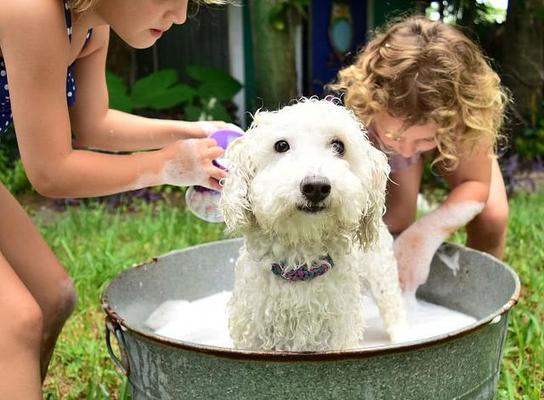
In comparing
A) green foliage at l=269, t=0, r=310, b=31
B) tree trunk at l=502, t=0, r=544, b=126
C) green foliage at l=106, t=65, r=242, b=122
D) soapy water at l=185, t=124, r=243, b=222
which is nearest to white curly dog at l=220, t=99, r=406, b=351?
soapy water at l=185, t=124, r=243, b=222

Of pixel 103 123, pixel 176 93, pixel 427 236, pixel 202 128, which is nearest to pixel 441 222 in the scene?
pixel 427 236

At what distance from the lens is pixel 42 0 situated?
1545mm

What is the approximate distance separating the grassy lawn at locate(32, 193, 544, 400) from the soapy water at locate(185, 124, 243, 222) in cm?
60

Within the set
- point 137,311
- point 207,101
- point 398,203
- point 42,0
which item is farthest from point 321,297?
point 207,101

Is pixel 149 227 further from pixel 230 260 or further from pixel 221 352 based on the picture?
pixel 221 352

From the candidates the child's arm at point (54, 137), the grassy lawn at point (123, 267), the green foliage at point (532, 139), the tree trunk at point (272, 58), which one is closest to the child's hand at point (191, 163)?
the child's arm at point (54, 137)

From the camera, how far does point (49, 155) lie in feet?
5.26

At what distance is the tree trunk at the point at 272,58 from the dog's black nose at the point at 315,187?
409 centimetres

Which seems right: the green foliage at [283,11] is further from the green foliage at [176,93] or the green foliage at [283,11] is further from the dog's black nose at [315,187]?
the dog's black nose at [315,187]

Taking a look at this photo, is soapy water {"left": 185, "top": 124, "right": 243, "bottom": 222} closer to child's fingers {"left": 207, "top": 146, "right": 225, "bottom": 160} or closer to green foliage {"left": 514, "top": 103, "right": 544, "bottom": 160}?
child's fingers {"left": 207, "top": 146, "right": 225, "bottom": 160}

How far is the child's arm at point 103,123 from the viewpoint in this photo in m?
2.11

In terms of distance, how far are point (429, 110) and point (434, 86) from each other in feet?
0.28

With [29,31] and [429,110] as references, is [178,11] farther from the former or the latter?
[429,110]

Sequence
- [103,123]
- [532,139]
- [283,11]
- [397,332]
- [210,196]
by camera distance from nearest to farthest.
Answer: [210,196], [103,123], [397,332], [283,11], [532,139]
